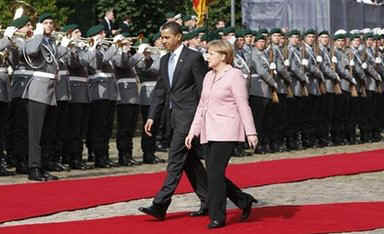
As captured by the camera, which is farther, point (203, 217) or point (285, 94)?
point (285, 94)

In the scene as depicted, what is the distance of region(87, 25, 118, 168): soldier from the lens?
16578mm

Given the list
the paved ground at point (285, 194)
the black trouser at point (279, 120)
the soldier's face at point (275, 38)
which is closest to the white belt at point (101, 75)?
the paved ground at point (285, 194)

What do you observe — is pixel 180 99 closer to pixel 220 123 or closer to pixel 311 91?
pixel 220 123

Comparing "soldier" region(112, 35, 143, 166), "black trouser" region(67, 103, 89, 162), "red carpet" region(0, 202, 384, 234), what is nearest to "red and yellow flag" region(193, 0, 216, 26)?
"soldier" region(112, 35, 143, 166)

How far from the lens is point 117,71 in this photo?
678 inches

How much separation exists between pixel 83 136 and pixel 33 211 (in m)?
5.39

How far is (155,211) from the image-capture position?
10641 millimetres

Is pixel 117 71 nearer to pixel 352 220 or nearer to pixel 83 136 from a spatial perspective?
pixel 83 136

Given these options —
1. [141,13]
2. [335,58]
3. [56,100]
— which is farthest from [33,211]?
[141,13]

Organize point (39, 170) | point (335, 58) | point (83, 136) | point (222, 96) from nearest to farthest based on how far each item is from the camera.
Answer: point (222, 96) < point (39, 170) < point (83, 136) < point (335, 58)

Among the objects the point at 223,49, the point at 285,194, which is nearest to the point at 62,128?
the point at 285,194

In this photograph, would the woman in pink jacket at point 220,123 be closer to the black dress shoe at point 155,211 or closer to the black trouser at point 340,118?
the black dress shoe at point 155,211

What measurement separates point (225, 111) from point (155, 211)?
3.72 ft

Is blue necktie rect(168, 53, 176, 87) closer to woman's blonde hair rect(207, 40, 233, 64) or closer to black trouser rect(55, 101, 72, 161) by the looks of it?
woman's blonde hair rect(207, 40, 233, 64)
